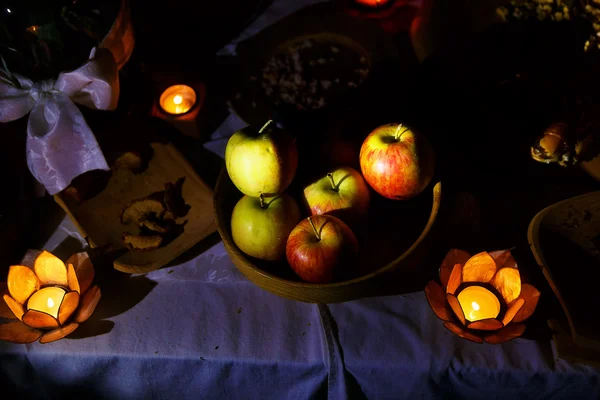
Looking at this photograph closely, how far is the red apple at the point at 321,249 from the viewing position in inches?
21.3

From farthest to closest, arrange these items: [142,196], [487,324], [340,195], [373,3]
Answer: [373,3] → [142,196] → [340,195] → [487,324]

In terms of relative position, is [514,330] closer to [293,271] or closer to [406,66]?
[293,271]

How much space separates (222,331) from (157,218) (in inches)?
8.5

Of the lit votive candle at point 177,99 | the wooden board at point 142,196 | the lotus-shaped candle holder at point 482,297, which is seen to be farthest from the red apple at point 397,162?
the lit votive candle at point 177,99

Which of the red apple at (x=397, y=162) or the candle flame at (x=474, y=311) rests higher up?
the red apple at (x=397, y=162)

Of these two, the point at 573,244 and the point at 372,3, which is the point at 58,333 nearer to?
the point at 573,244

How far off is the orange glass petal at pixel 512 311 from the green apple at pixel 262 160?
1.08 feet

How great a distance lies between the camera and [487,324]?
0.51 m

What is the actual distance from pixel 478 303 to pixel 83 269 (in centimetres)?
55

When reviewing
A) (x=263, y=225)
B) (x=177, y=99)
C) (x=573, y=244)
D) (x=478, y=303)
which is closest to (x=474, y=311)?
(x=478, y=303)

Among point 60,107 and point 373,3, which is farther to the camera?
point 373,3

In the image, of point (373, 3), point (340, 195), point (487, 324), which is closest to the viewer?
point (487, 324)

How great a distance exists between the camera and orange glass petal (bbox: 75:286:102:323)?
58 cm

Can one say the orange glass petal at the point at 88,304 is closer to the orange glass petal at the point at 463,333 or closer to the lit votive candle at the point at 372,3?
the orange glass petal at the point at 463,333
